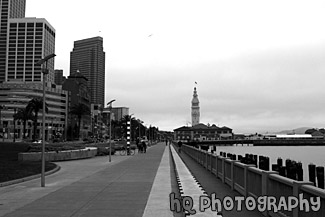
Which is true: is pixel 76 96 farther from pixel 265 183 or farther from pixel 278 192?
pixel 278 192

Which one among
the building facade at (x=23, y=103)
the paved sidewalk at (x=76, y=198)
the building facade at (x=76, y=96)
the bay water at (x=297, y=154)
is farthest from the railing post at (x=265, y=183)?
the building facade at (x=76, y=96)

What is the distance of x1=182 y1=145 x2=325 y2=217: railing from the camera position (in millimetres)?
6395

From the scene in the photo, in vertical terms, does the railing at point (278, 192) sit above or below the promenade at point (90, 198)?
above

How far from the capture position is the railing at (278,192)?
6.39 m

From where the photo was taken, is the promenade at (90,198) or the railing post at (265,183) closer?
the railing post at (265,183)

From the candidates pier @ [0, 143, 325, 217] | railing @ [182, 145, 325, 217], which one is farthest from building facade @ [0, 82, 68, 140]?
railing @ [182, 145, 325, 217]

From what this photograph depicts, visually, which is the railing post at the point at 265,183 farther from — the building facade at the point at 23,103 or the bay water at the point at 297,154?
the building facade at the point at 23,103

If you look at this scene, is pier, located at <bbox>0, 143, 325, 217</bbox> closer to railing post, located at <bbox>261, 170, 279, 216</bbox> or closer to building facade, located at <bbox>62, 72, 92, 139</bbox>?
railing post, located at <bbox>261, 170, 279, 216</bbox>

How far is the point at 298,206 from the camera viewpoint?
6.98 metres

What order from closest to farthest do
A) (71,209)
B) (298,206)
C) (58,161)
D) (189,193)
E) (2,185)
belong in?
(298,206), (71,209), (189,193), (2,185), (58,161)

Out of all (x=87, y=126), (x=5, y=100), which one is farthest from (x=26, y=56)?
(x=87, y=126)

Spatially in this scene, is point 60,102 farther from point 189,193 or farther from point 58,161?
point 189,193

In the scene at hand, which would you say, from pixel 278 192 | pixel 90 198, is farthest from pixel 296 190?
pixel 90 198

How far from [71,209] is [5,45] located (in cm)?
19284
